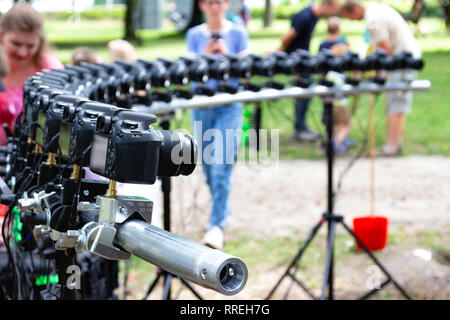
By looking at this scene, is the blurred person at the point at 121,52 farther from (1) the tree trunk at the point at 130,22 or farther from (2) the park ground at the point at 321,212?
(1) the tree trunk at the point at 130,22

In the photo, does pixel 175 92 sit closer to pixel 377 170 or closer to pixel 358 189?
pixel 358 189

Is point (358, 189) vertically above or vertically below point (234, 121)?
below

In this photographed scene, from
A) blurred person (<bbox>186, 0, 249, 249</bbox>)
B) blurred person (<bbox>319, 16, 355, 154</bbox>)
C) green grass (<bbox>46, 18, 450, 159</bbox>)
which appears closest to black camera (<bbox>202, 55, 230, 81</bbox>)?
green grass (<bbox>46, 18, 450, 159</bbox>)

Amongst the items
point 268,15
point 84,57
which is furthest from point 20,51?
point 268,15

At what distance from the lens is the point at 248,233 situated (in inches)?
274

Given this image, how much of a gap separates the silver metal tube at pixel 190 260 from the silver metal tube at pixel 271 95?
8.43 feet

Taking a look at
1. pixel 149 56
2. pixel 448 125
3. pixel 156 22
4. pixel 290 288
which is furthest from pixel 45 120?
pixel 156 22

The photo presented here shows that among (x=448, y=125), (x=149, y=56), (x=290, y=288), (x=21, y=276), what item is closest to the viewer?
(x=21, y=276)

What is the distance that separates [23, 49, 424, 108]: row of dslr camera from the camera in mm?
3793

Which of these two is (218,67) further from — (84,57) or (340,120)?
(340,120)

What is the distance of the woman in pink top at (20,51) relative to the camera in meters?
4.12

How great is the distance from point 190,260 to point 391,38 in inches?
294

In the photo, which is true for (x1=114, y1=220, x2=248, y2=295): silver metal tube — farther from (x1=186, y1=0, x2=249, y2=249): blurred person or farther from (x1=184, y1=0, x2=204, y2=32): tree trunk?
(x1=184, y1=0, x2=204, y2=32): tree trunk

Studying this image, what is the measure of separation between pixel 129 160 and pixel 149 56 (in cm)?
2280
